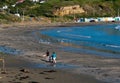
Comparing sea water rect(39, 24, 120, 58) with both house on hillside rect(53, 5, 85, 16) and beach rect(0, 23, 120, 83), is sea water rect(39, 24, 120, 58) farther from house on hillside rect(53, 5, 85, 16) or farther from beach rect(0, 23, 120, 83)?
house on hillside rect(53, 5, 85, 16)

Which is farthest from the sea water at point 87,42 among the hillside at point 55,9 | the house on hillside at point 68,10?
the house on hillside at point 68,10

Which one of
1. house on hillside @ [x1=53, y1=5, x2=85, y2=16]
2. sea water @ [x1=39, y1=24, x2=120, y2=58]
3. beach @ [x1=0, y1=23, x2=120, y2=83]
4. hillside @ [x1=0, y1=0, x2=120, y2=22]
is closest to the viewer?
beach @ [x1=0, y1=23, x2=120, y2=83]

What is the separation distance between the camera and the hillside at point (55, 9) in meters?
153

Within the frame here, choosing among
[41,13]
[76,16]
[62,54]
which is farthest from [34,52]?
[76,16]

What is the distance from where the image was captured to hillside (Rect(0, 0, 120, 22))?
502ft

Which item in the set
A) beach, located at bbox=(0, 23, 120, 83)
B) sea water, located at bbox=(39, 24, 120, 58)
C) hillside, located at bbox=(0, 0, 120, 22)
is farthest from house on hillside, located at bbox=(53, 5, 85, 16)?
beach, located at bbox=(0, 23, 120, 83)

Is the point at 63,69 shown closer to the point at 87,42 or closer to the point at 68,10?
the point at 87,42

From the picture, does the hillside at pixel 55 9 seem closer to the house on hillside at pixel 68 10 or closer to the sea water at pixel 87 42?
the house on hillside at pixel 68 10

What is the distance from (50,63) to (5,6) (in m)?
128

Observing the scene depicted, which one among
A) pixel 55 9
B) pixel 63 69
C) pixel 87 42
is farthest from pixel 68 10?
pixel 63 69

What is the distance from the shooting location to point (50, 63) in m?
38.2

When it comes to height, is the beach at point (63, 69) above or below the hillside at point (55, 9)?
Result: above

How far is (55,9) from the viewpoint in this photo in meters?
166

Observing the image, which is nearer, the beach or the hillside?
the beach
